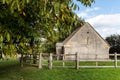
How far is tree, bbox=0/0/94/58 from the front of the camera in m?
6.24

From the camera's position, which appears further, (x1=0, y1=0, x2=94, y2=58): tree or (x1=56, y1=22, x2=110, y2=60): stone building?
(x1=56, y1=22, x2=110, y2=60): stone building

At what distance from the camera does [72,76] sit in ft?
78.2

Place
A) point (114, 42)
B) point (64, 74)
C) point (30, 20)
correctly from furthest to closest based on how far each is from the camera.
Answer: point (114, 42) → point (64, 74) → point (30, 20)

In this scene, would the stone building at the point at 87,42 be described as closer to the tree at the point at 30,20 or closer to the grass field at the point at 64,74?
the grass field at the point at 64,74

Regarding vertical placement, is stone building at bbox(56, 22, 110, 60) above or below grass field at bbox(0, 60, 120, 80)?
above

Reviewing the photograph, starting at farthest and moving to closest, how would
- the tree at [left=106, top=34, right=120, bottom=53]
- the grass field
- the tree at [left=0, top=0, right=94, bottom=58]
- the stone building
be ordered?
1. the tree at [left=106, top=34, right=120, bottom=53]
2. the stone building
3. the grass field
4. the tree at [left=0, top=0, right=94, bottom=58]

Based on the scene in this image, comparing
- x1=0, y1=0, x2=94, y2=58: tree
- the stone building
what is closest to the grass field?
x1=0, y1=0, x2=94, y2=58: tree

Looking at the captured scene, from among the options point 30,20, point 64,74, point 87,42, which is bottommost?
point 64,74

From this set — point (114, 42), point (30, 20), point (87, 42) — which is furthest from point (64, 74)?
point (114, 42)

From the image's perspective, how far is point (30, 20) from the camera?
303 inches

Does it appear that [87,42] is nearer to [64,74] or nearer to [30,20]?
[64,74]

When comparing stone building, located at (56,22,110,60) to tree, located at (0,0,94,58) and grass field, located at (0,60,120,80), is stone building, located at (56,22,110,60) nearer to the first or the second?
grass field, located at (0,60,120,80)

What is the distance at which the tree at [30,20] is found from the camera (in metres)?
6.24

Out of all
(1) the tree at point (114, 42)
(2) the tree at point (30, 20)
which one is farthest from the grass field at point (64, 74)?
(1) the tree at point (114, 42)
